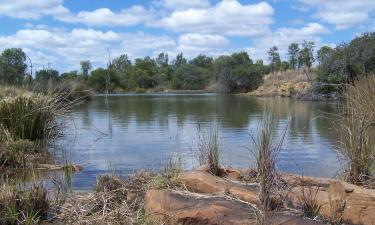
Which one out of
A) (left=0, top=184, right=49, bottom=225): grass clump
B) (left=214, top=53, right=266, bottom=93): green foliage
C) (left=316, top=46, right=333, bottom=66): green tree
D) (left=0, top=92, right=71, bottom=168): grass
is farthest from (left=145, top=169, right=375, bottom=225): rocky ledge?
(left=214, top=53, right=266, bottom=93): green foliage

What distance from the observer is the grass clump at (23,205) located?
619 centimetres

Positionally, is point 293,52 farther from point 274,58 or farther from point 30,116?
point 30,116

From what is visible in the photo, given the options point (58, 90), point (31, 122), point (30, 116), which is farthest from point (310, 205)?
point (58, 90)

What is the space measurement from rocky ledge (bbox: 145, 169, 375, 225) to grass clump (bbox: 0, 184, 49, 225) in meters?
1.31

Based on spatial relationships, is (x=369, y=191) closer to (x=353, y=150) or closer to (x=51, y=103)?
(x=353, y=150)

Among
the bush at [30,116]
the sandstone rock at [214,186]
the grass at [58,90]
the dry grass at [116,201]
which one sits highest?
the grass at [58,90]

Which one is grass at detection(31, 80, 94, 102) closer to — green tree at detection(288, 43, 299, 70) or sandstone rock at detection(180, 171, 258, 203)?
sandstone rock at detection(180, 171, 258, 203)

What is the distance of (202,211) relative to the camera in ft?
19.2

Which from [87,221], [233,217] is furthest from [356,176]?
[87,221]

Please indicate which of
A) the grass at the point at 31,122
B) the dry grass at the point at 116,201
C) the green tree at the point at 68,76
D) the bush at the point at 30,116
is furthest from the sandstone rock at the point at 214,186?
the green tree at the point at 68,76

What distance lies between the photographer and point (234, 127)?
21.6 metres

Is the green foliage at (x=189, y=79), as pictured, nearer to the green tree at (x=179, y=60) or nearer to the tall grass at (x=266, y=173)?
the green tree at (x=179, y=60)

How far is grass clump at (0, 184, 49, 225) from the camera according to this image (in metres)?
6.19

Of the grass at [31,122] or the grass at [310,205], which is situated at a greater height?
the grass at [31,122]
